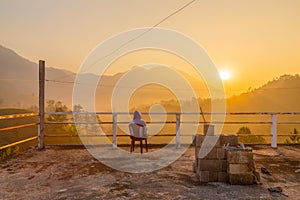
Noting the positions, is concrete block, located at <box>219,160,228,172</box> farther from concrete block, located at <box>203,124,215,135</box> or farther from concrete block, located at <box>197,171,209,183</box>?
concrete block, located at <box>203,124,215,135</box>

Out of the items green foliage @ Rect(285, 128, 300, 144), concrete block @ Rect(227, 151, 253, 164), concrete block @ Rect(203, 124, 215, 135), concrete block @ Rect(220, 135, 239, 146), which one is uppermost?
concrete block @ Rect(203, 124, 215, 135)

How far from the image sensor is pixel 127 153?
6805 mm

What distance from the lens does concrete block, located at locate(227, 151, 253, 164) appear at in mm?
4227

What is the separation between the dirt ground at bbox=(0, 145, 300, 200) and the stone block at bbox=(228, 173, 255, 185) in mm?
93

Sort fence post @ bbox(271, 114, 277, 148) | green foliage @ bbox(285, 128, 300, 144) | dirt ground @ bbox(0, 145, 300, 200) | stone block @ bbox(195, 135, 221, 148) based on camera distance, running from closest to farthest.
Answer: dirt ground @ bbox(0, 145, 300, 200)
stone block @ bbox(195, 135, 221, 148)
green foliage @ bbox(285, 128, 300, 144)
fence post @ bbox(271, 114, 277, 148)

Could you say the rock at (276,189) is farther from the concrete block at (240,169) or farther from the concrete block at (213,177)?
the concrete block at (213,177)

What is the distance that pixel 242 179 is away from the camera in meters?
4.20

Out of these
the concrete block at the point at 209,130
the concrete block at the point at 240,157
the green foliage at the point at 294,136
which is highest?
the concrete block at the point at 209,130

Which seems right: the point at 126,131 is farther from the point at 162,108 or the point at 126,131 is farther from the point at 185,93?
→ the point at 185,93

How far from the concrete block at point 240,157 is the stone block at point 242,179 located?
0.73 feet

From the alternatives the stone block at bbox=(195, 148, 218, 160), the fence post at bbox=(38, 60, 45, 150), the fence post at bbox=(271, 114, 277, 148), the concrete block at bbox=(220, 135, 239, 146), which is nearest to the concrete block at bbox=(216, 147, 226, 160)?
the stone block at bbox=(195, 148, 218, 160)

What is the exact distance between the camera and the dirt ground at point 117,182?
3.67m

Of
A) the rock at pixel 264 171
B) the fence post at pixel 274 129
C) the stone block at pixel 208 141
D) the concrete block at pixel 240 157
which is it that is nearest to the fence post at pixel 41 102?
the stone block at pixel 208 141

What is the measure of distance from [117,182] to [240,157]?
6.82 ft
